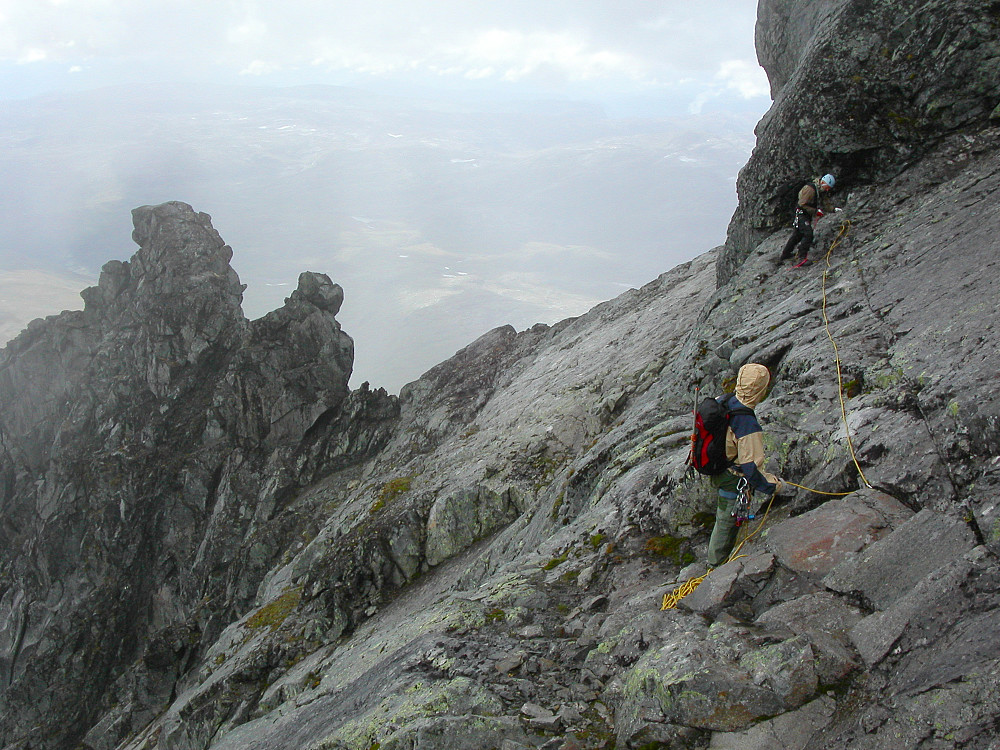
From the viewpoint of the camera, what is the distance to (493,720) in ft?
32.1

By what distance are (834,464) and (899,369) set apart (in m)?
2.64

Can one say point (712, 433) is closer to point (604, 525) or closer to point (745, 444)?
point (745, 444)

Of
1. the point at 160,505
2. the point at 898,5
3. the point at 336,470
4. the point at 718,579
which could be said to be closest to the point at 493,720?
the point at 718,579

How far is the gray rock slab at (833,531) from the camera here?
9336mm

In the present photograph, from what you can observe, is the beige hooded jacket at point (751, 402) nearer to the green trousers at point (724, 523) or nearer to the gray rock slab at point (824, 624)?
the green trousers at point (724, 523)

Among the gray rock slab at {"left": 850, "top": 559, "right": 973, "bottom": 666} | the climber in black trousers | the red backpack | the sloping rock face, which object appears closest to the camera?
the gray rock slab at {"left": 850, "top": 559, "right": 973, "bottom": 666}

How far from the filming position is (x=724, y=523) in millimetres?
10953

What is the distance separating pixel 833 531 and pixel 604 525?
6.54m

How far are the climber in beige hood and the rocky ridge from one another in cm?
92

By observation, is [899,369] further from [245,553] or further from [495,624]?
[245,553]

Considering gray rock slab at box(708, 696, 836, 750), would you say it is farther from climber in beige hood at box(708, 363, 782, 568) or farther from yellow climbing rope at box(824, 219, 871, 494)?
yellow climbing rope at box(824, 219, 871, 494)

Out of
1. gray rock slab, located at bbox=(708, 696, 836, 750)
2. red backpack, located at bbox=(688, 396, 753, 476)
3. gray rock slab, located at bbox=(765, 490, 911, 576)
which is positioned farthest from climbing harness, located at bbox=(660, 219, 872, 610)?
gray rock slab, located at bbox=(708, 696, 836, 750)

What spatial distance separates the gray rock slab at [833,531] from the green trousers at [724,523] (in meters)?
0.69

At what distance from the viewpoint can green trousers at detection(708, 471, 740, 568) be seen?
10.6m
